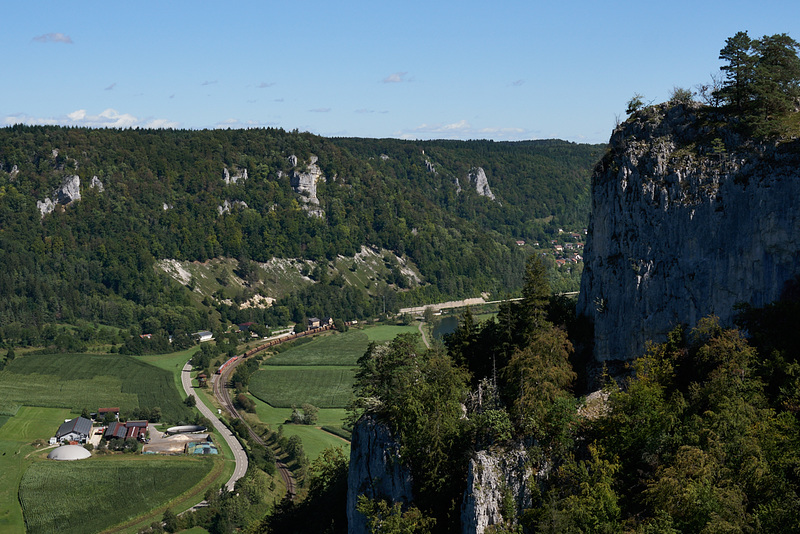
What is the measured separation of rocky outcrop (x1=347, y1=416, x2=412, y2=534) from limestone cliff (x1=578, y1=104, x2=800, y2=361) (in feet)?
36.2

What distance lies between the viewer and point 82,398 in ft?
376

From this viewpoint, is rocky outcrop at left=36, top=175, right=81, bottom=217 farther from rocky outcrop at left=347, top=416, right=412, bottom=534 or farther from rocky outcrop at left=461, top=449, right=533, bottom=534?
rocky outcrop at left=461, top=449, right=533, bottom=534

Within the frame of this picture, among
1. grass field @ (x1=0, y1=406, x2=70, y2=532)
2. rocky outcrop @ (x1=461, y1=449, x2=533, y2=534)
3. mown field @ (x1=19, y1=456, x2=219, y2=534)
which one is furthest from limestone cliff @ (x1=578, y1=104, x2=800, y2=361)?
grass field @ (x1=0, y1=406, x2=70, y2=532)

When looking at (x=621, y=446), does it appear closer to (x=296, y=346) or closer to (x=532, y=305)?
(x=532, y=305)

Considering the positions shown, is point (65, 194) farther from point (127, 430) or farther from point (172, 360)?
point (127, 430)

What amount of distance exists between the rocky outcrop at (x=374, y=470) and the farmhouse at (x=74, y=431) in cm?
6417

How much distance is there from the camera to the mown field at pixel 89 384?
11156 centimetres

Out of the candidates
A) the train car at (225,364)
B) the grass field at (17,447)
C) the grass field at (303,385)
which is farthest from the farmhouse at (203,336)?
the grass field at (17,447)

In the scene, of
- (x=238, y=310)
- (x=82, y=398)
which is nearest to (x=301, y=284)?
(x=238, y=310)

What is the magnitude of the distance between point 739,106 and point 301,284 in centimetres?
15854

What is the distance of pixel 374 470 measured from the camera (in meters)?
40.2

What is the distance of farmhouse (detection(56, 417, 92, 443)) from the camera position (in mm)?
96625

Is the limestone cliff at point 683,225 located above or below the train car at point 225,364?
above

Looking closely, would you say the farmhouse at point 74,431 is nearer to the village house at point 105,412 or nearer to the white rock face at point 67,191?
the village house at point 105,412
